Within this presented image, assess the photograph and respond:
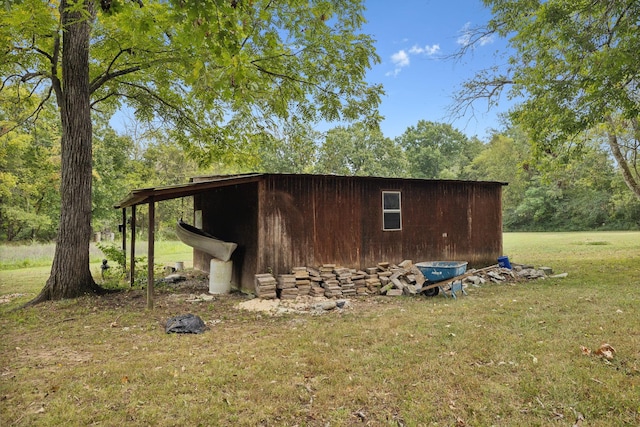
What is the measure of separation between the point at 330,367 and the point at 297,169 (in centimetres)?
3067

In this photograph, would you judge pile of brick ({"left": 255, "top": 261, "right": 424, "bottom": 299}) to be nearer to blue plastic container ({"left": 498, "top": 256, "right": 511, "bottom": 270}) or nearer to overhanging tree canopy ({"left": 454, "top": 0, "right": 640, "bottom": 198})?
blue plastic container ({"left": 498, "top": 256, "right": 511, "bottom": 270})

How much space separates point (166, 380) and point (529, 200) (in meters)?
44.3

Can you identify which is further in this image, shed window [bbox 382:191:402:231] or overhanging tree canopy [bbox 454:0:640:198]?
shed window [bbox 382:191:402:231]

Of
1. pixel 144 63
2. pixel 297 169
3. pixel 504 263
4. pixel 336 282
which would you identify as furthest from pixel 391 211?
pixel 297 169

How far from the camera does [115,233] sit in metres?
31.0

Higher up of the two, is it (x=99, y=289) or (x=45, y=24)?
(x=45, y=24)

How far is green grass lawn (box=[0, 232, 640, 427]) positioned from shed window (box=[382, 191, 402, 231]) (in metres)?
3.17

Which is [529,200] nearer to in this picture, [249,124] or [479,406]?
[249,124]

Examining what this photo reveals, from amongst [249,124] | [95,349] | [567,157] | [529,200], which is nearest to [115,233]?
[249,124]

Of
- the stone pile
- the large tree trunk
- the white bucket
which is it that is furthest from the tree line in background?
the large tree trunk

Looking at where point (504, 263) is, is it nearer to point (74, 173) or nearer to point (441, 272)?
point (441, 272)

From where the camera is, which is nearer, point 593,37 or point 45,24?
point 45,24

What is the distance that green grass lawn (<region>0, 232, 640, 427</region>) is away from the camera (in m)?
3.00

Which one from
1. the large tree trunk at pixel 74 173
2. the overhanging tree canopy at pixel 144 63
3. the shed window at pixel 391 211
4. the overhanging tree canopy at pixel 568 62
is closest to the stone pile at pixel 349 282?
the shed window at pixel 391 211
